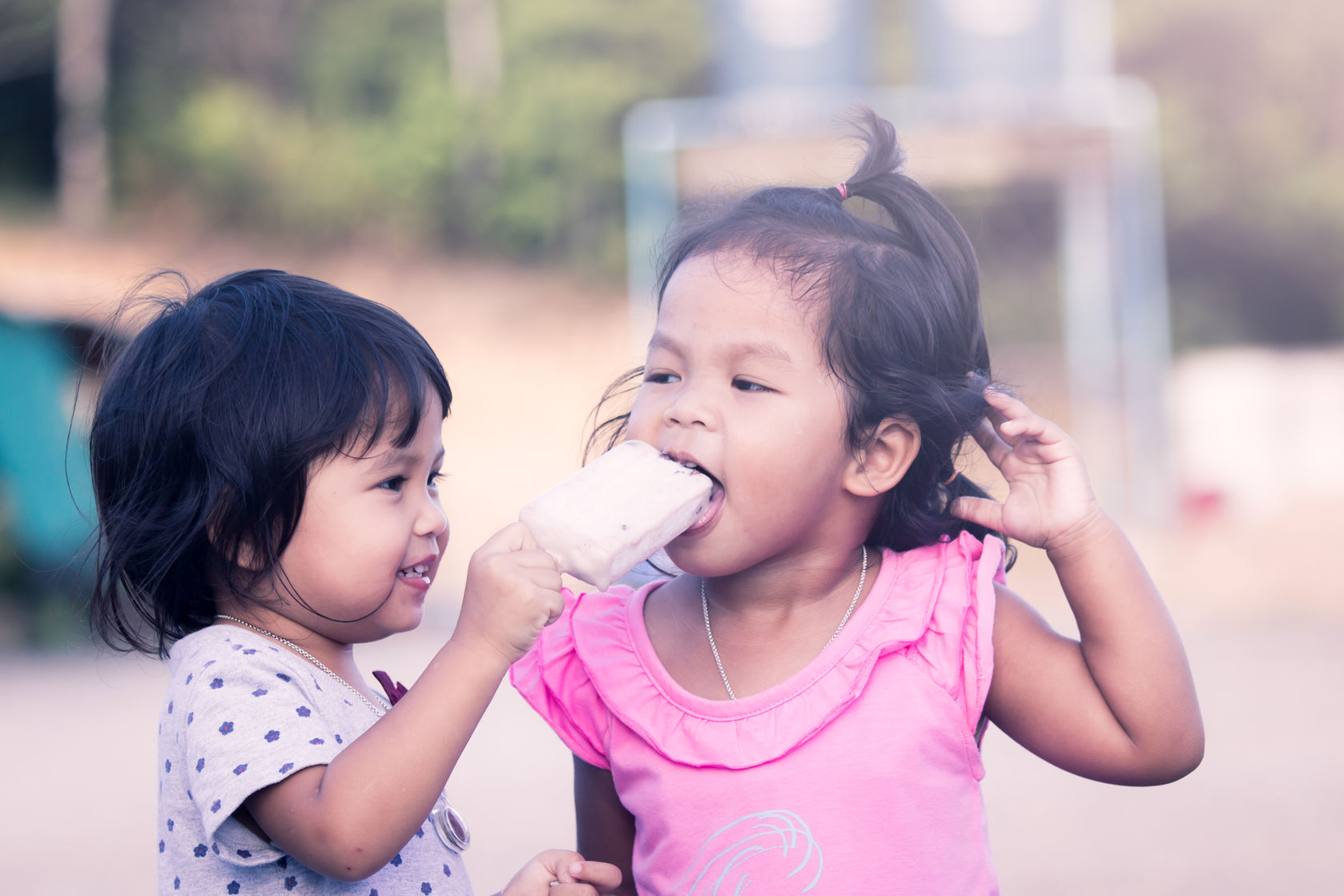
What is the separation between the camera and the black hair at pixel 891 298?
6.60 ft

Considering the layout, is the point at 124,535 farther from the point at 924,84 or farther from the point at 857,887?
the point at 924,84

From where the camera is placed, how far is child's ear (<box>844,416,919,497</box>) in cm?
204

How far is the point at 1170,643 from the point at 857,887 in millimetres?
599

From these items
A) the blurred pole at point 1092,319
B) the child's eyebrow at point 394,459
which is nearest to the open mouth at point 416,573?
the child's eyebrow at point 394,459

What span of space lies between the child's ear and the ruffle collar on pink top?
141mm

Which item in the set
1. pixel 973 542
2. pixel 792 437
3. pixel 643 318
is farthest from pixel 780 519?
pixel 643 318

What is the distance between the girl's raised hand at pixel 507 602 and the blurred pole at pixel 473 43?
866 inches

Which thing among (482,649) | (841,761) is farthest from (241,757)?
(841,761)

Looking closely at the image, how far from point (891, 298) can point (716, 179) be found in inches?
235

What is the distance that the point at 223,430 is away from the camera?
190cm

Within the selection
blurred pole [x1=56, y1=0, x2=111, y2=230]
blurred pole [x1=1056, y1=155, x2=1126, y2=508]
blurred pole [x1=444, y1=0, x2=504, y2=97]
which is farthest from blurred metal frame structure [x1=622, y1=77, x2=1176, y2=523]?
blurred pole [x1=56, y1=0, x2=111, y2=230]

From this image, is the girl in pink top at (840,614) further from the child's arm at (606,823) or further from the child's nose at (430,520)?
the child's nose at (430,520)

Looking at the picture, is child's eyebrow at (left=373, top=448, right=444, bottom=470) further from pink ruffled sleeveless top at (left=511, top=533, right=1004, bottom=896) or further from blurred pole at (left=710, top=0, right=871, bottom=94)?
blurred pole at (left=710, top=0, right=871, bottom=94)

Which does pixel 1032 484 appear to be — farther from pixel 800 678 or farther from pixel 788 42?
pixel 788 42
